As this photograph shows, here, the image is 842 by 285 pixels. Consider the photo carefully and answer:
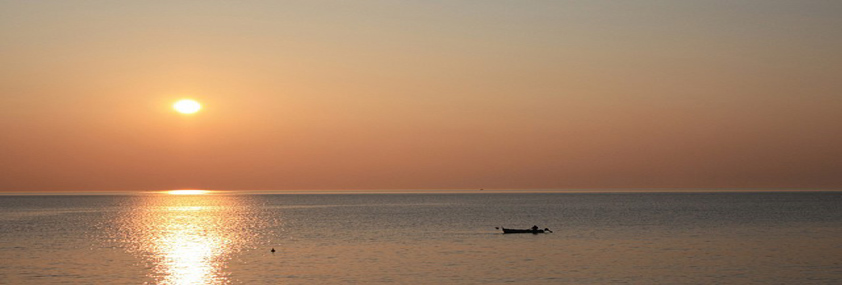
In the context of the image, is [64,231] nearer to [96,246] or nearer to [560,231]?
[96,246]

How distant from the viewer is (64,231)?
10856cm

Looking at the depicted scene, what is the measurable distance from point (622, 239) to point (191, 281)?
150 feet

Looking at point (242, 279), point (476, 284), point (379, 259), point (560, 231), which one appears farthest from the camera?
point (560, 231)

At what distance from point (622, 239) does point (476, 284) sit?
37696 millimetres

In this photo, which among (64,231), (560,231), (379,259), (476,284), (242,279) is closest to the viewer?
(476,284)

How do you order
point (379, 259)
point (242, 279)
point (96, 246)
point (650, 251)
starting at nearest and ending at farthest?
point (242, 279), point (379, 259), point (650, 251), point (96, 246)

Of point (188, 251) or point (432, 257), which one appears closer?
point (432, 257)

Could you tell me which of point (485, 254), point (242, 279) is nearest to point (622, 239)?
point (485, 254)

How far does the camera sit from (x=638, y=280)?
5241cm

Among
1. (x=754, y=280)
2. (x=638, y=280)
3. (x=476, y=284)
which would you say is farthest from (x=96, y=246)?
(x=754, y=280)

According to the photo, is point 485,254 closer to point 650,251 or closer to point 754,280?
point 650,251

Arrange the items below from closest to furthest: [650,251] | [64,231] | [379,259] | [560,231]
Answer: [379,259] → [650,251] → [560,231] → [64,231]

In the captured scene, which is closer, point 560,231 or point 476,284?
point 476,284

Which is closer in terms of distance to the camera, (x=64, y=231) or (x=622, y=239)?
(x=622, y=239)
